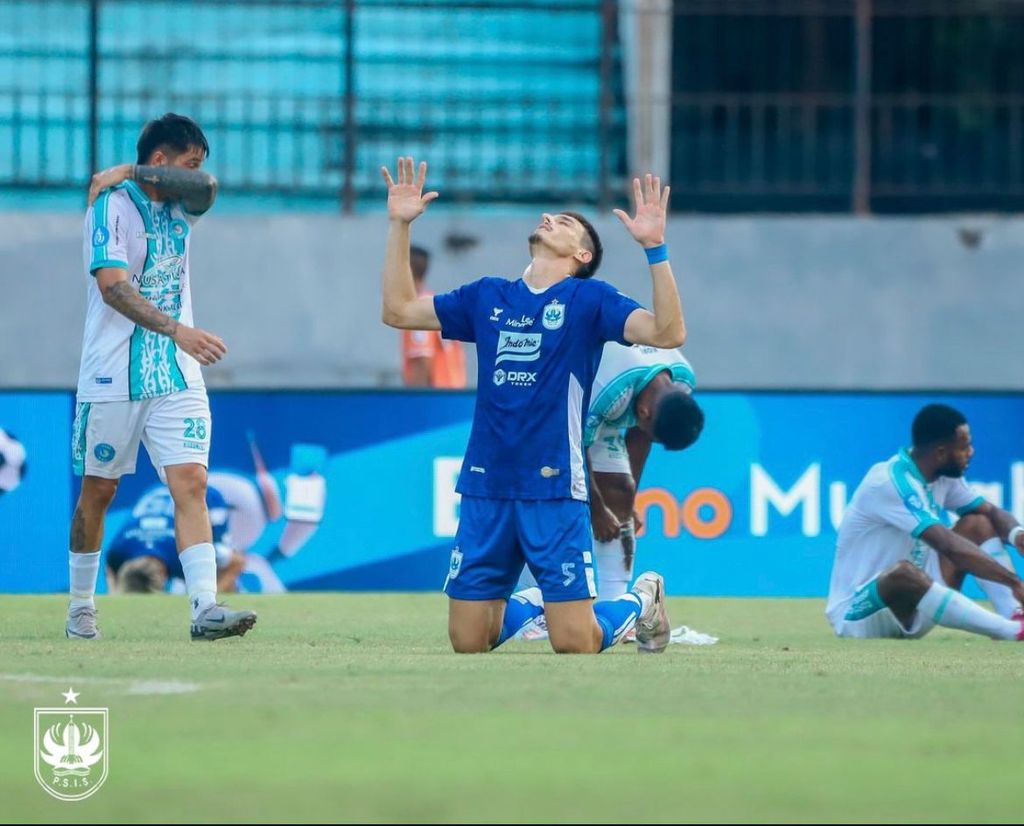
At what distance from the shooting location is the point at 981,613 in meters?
9.55

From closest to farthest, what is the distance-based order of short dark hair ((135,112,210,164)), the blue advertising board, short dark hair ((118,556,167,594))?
short dark hair ((135,112,210,164)), short dark hair ((118,556,167,594)), the blue advertising board

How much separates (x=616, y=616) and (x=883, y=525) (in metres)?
2.46

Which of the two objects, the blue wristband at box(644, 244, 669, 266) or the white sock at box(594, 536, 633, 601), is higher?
the blue wristband at box(644, 244, 669, 266)

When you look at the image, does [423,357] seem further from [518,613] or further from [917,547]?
[518,613]

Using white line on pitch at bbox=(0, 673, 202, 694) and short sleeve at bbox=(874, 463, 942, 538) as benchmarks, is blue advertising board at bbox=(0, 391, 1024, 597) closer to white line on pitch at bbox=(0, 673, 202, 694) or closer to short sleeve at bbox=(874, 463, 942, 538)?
short sleeve at bbox=(874, 463, 942, 538)

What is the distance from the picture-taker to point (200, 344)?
7758 millimetres

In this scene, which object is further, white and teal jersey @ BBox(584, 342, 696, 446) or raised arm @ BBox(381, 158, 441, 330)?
white and teal jersey @ BBox(584, 342, 696, 446)

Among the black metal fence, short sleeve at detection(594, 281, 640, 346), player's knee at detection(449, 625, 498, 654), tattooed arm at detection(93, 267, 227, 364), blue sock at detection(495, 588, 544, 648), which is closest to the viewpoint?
short sleeve at detection(594, 281, 640, 346)

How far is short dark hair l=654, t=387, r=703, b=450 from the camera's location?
902 centimetres

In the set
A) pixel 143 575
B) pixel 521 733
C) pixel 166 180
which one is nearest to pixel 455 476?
pixel 143 575

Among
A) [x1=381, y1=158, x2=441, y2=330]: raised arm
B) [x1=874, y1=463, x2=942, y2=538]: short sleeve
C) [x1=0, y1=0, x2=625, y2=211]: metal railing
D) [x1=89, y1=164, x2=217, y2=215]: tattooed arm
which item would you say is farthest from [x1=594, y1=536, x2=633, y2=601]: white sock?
[x1=0, y1=0, x2=625, y2=211]: metal railing

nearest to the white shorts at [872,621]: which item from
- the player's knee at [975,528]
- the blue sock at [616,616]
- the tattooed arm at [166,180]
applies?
the player's knee at [975,528]

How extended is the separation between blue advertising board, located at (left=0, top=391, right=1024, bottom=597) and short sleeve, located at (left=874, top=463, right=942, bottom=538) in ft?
8.45

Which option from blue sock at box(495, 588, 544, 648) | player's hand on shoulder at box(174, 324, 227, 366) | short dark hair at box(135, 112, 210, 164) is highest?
short dark hair at box(135, 112, 210, 164)
